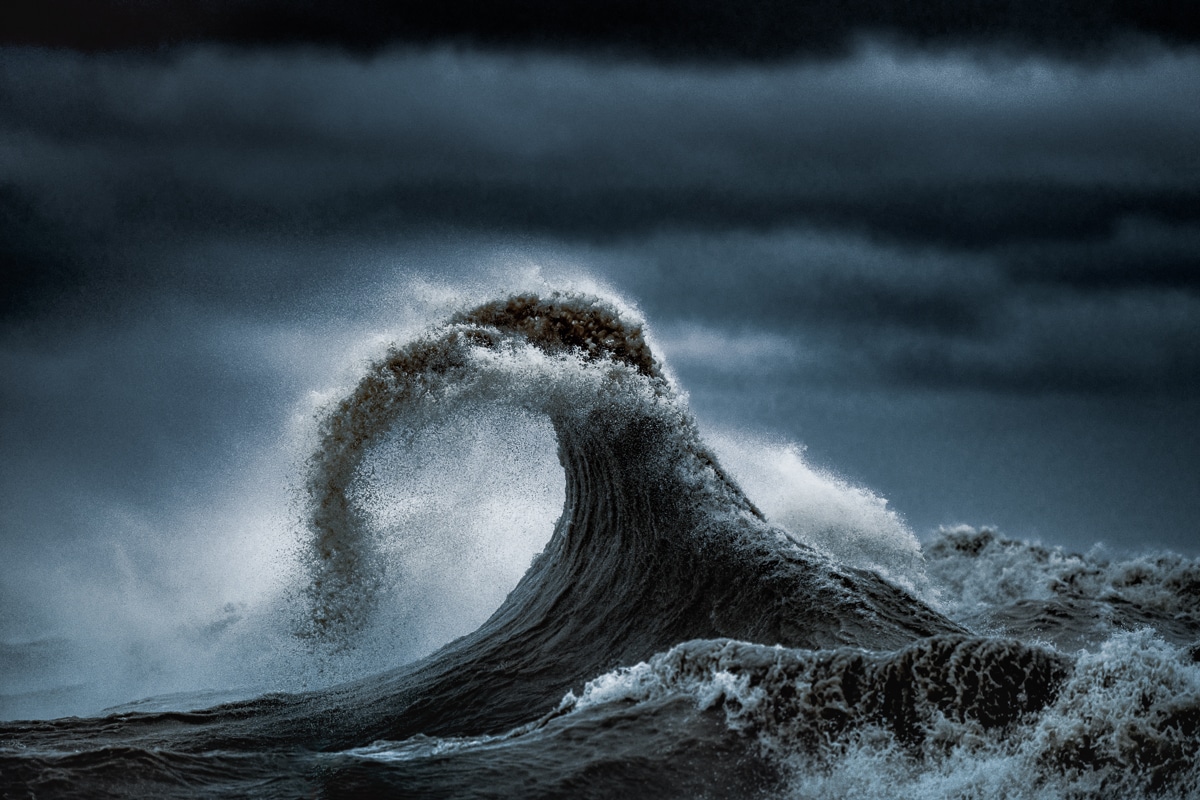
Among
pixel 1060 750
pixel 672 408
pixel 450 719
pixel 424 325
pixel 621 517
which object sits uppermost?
pixel 424 325

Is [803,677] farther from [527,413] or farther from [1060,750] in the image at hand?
[527,413]

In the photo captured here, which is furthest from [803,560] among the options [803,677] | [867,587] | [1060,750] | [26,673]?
[26,673]

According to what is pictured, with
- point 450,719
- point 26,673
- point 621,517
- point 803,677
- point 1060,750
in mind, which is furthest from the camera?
point 26,673

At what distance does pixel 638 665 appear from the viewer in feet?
27.2

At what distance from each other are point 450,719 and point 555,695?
1001 mm

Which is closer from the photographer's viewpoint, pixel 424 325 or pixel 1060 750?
pixel 1060 750

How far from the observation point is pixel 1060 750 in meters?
6.75

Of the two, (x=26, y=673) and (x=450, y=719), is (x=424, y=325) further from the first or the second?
(x=26, y=673)

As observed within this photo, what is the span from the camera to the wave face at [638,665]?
6.90 metres

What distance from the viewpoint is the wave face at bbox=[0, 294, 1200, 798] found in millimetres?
6902

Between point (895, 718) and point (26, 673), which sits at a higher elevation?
point (26, 673)

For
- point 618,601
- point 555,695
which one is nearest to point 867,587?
point 618,601

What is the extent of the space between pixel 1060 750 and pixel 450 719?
546 centimetres

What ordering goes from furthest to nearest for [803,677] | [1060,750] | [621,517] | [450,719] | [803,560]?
[621,517]
[803,560]
[450,719]
[803,677]
[1060,750]
